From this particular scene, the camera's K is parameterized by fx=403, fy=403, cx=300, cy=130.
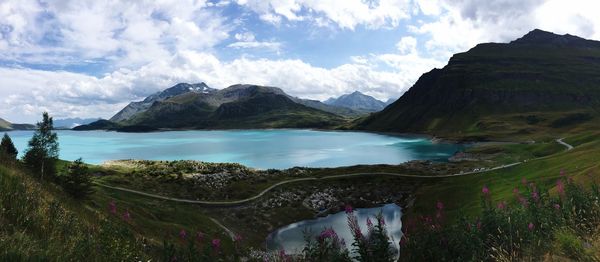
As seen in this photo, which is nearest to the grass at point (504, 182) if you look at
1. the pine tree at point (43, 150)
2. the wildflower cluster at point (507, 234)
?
the wildflower cluster at point (507, 234)

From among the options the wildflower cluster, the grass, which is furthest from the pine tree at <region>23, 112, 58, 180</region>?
the grass

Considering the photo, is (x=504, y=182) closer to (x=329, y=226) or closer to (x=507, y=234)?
(x=329, y=226)

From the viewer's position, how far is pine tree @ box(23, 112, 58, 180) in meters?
53.8

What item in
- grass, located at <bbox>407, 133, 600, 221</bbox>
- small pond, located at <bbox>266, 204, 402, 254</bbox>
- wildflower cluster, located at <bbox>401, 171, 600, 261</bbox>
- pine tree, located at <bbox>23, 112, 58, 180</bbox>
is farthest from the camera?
small pond, located at <bbox>266, 204, 402, 254</bbox>

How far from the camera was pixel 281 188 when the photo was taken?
84938 millimetres

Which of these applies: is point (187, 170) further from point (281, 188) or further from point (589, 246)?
point (589, 246)

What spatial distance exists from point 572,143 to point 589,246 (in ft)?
412

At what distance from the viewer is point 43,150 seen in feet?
190

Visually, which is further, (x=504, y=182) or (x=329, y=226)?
(x=329, y=226)

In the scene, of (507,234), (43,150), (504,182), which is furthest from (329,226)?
(507,234)

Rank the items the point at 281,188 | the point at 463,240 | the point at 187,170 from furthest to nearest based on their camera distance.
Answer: the point at 187,170 < the point at 281,188 < the point at 463,240

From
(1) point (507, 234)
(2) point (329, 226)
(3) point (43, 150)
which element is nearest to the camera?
(1) point (507, 234)

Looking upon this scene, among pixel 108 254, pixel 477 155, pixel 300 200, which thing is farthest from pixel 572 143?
pixel 108 254

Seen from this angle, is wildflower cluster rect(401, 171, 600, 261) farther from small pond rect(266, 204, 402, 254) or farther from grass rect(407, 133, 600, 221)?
small pond rect(266, 204, 402, 254)
